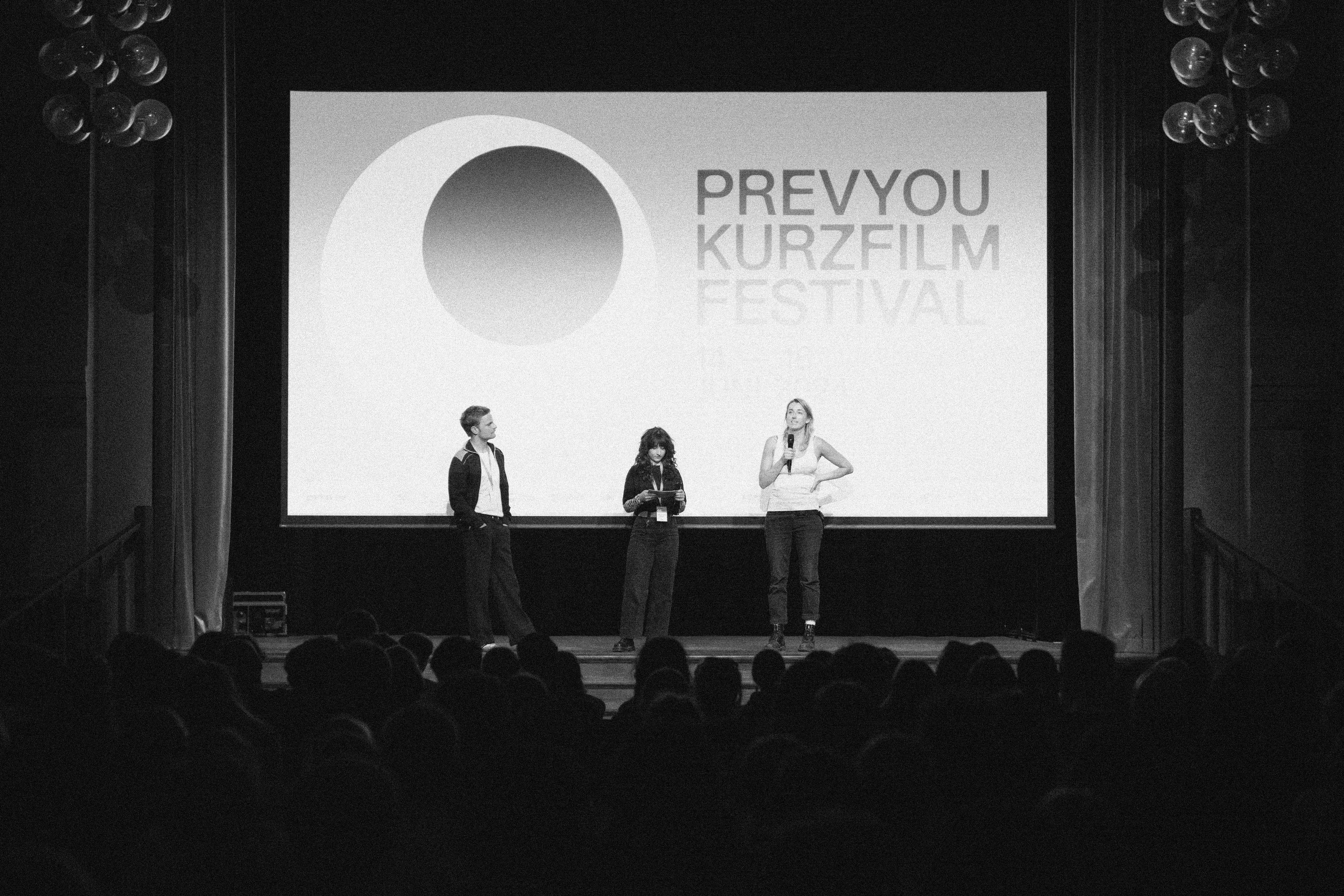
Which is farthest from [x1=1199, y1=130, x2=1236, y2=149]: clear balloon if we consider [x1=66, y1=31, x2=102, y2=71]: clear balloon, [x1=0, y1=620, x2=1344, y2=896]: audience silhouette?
[x1=66, y1=31, x2=102, y2=71]: clear balloon

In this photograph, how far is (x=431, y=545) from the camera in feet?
24.3

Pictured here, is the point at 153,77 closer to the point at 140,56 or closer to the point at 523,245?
the point at 140,56

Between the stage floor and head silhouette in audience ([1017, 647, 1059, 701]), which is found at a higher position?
head silhouette in audience ([1017, 647, 1059, 701])

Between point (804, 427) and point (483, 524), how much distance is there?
1.63m

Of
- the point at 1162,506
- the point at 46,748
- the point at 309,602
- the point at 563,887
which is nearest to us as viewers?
the point at 563,887

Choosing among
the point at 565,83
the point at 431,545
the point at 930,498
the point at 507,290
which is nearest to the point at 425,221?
the point at 507,290

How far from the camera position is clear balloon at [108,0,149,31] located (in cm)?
583

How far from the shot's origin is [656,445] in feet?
22.4

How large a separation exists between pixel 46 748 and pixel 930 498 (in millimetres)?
5599

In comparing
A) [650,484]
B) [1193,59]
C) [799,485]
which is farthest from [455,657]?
[1193,59]

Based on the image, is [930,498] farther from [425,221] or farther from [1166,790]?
[1166,790]

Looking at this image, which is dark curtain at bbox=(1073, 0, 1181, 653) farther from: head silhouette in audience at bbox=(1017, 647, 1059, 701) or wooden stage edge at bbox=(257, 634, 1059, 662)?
head silhouette in audience at bbox=(1017, 647, 1059, 701)

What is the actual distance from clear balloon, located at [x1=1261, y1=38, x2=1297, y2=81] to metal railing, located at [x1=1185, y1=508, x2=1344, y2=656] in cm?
211

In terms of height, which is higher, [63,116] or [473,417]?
[63,116]
